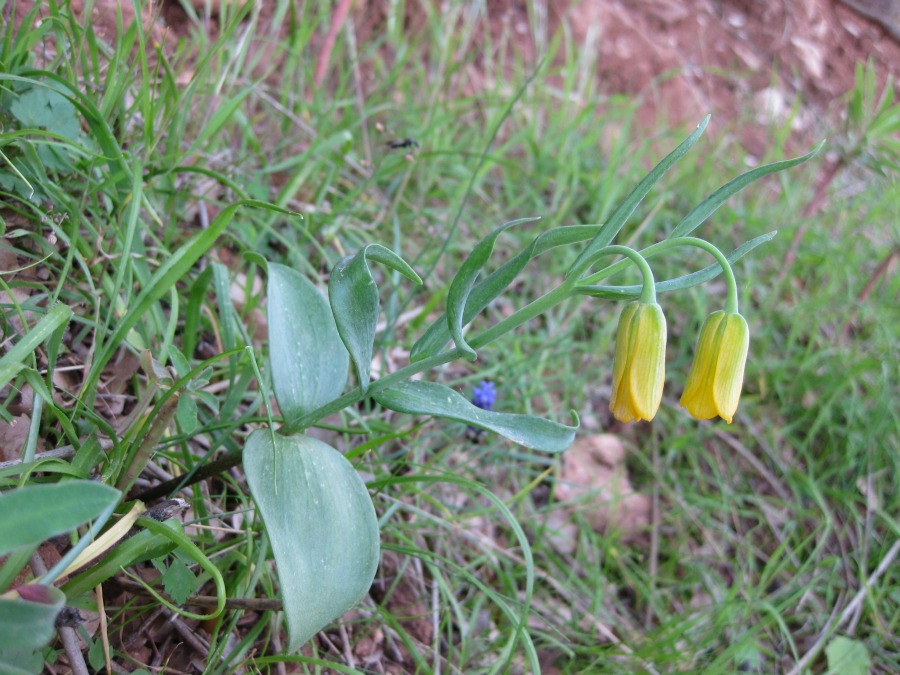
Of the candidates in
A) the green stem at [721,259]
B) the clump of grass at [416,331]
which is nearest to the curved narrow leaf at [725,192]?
the green stem at [721,259]

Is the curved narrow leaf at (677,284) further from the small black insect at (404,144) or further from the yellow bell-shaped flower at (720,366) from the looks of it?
the small black insect at (404,144)

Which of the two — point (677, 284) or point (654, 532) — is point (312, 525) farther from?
point (654, 532)

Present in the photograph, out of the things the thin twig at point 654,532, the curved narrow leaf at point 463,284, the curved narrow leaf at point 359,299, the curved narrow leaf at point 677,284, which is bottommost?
the thin twig at point 654,532

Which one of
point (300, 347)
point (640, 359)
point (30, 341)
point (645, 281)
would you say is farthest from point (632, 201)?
point (30, 341)

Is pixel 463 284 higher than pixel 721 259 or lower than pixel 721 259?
lower

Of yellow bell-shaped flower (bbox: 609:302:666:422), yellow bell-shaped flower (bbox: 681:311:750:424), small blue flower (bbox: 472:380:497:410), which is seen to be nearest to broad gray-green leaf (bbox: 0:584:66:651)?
yellow bell-shaped flower (bbox: 609:302:666:422)

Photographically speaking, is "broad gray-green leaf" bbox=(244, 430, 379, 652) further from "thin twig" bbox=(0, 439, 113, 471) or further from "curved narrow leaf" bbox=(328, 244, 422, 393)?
"thin twig" bbox=(0, 439, 113, 471)
